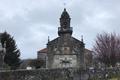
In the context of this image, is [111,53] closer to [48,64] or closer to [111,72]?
[48,64]

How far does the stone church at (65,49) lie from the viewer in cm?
7969

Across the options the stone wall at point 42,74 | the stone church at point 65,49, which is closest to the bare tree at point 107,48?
the stone church at point 65,49

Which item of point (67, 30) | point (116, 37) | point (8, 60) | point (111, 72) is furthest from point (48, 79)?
point (67, 30)

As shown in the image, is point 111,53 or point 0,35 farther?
point 111,53

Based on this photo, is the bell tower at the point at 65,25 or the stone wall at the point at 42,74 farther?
the bell tower at the point at 65,25

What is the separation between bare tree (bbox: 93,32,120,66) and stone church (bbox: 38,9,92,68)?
766cm

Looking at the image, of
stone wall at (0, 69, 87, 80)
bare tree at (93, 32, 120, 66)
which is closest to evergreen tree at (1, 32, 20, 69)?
bare tree at (93, 32, 120, 66)

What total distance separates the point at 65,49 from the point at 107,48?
1685cm

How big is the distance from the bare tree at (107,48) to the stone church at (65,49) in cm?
766

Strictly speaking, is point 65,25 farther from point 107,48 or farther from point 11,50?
point 11,50

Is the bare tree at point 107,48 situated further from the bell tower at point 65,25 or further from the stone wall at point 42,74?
the stone wall at point 42,74

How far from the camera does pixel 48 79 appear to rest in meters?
21.6

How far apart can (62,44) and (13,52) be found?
2762 cm

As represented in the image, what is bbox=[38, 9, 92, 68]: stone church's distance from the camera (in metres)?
79.7
